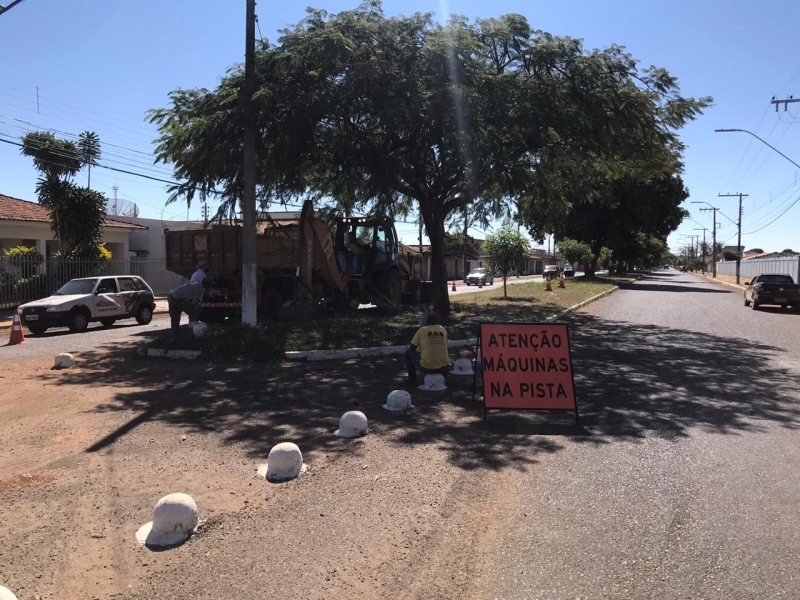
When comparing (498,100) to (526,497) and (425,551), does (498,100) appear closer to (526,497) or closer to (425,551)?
(526,497)

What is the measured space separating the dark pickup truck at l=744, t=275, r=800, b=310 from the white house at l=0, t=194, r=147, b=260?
29.6 m

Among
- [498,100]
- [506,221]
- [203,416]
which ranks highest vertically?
[498,100]

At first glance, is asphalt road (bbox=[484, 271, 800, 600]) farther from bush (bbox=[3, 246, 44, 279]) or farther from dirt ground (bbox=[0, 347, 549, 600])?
bush (bbox=[3, 246, 44, 279])

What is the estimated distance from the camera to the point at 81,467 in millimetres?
5672

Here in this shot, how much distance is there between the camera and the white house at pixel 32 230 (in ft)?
87.6

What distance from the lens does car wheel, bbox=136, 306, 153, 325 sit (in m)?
19.1

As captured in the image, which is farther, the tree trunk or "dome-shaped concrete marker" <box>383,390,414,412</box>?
the tree trunk

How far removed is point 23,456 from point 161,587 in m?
3.35

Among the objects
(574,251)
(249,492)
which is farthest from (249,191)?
(574,251)

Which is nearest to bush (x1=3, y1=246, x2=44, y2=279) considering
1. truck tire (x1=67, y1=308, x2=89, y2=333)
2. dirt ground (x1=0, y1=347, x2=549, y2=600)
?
truck tire (x1=67, y1=308, x2=89, y2=333)

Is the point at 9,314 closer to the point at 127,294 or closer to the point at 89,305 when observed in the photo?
the point at 127,294

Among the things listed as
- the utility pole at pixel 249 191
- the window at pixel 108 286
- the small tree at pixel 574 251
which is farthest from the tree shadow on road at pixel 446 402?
the small tree at pixel 574 251

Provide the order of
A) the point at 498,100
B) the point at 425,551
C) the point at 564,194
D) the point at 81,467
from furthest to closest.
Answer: the point at 564,194 → the point at 498,100 → the point at 81,467 → the point at 425,551

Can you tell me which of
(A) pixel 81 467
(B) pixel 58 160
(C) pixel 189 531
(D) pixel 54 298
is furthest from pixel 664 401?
(B) pixel 58 160
